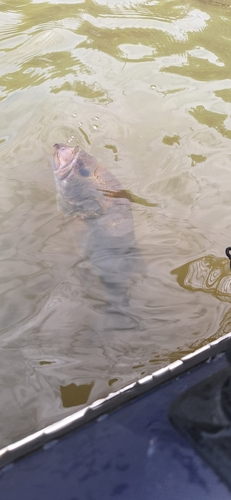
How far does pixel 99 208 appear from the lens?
296 cm

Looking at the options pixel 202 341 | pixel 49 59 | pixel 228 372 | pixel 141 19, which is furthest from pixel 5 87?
pixel 228 372

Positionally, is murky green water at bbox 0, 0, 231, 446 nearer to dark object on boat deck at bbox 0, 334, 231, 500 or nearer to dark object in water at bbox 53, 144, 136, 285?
dark object in water at bbox 53, 144, 136, 285

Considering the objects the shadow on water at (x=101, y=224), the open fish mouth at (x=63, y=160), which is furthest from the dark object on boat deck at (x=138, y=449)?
the open fish mouth at (x=63, y=160)

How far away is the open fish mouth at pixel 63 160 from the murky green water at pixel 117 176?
0.18 m

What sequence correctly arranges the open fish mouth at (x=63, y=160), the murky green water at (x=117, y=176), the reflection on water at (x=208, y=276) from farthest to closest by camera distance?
the open fish mouth at (x=63, y=160), the reflection on water at (x=208, y=276), the murky green water at (x=117, y=176)

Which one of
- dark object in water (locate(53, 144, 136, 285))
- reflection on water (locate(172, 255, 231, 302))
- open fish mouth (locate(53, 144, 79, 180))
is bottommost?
reflection on water (locate(172, 255, 231, 302))

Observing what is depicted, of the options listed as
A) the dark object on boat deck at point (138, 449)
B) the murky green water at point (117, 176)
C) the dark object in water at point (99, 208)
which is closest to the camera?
the dark object on boat deck at point (138, 449)

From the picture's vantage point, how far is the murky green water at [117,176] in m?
2.42

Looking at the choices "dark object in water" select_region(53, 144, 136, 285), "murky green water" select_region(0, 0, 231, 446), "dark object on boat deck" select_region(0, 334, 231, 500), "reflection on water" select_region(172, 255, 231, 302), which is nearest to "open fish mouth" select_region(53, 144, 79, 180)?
"dark object in water" select_region(53, 144, 136, 285)

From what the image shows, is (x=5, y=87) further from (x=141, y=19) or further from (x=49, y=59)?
(x=141, y=19)

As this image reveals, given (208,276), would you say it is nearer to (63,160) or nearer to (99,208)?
(99,208)

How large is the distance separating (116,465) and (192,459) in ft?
0.72

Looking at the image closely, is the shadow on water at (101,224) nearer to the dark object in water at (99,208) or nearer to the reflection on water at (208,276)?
the dark object in water at (99,208)

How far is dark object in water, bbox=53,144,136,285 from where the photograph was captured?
9.43 ft
